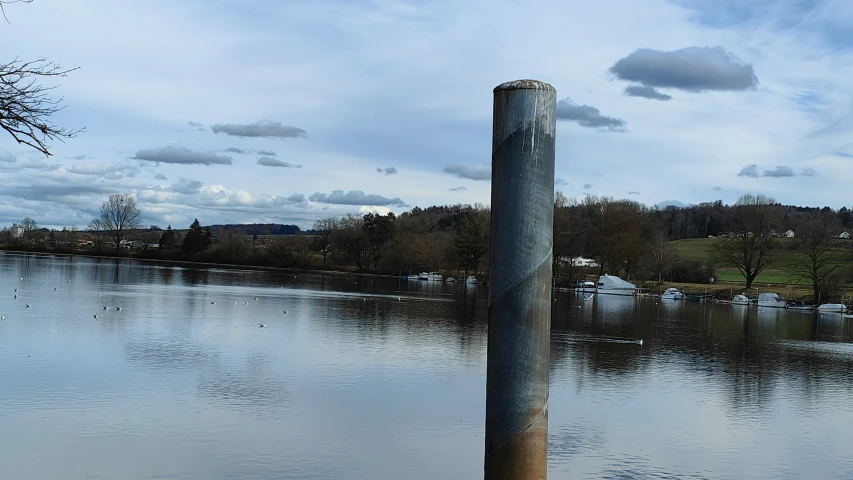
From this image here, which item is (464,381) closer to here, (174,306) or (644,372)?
(644,372)

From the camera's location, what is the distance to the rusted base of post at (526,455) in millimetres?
4125

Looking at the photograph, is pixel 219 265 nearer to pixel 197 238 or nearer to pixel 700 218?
pixel 197 238

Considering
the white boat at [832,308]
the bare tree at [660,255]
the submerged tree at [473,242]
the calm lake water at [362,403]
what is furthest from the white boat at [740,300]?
the calm lake water at [362,403]

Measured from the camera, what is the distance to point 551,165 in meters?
4.09

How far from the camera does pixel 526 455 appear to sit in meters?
4.14

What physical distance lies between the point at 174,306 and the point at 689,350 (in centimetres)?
2430

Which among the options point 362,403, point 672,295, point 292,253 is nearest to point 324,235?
point 292,253

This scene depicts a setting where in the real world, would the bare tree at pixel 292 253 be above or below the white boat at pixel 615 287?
above

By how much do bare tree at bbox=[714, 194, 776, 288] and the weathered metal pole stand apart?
258 feet

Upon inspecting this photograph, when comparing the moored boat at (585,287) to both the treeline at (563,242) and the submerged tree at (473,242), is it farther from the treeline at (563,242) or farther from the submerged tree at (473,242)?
the submerged tree at (473,242)

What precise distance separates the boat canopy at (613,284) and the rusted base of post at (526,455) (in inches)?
3187

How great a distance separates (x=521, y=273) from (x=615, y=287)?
267 ft

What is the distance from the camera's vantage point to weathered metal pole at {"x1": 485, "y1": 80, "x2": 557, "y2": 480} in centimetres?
401

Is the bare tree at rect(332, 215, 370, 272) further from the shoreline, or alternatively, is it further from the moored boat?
the moored boat
